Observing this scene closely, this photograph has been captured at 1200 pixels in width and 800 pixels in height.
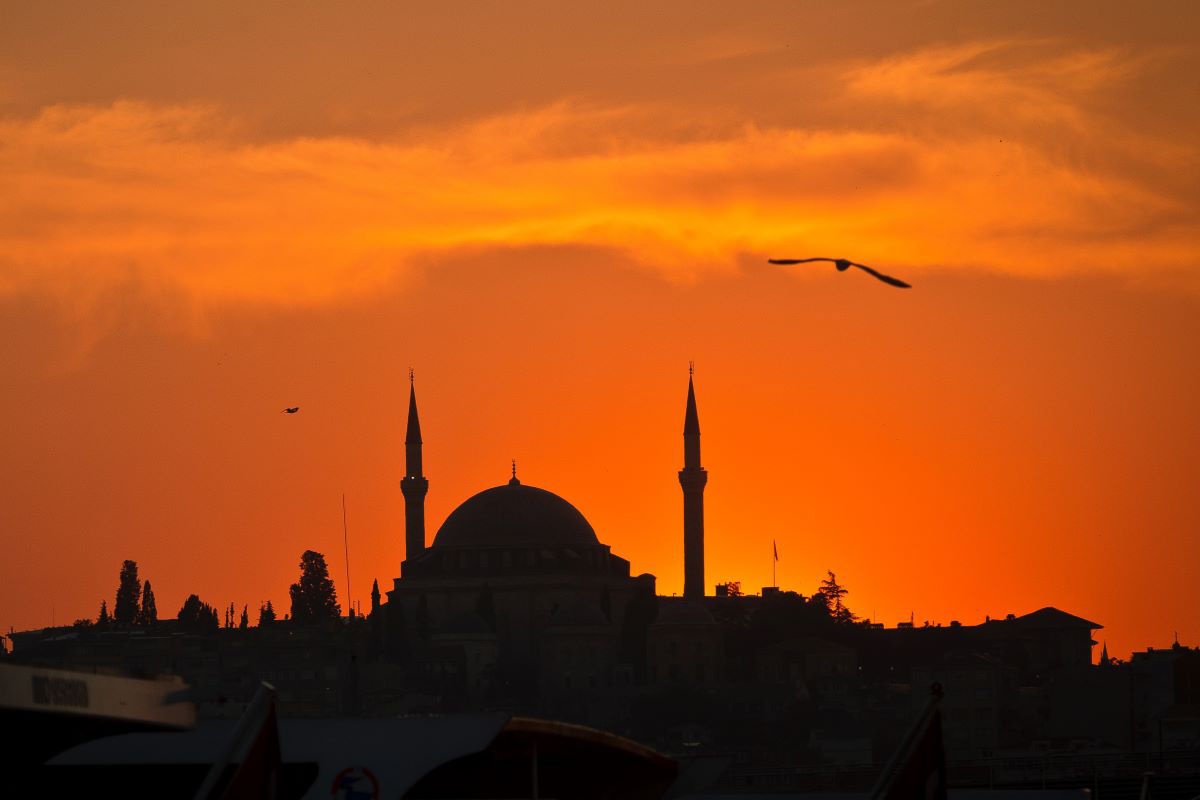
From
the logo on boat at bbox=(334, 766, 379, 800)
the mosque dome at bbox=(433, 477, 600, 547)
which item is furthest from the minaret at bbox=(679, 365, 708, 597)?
the logo on boat at bbox=(334, 766, 379, 800)

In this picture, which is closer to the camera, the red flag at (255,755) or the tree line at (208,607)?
the red flag at (255,755)

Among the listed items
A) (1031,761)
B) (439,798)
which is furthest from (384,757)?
(1031,761)

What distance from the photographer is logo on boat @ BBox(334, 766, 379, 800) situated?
69.5 feet

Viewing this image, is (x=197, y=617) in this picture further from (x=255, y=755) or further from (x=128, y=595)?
(x=255, y=755)

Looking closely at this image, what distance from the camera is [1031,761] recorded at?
72.7m

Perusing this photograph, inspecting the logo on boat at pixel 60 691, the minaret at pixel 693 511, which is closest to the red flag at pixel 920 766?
the logo on boat at pixel 60 691

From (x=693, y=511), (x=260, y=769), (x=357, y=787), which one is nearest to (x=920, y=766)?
(x=260, y=769)

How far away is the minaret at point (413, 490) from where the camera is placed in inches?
5256

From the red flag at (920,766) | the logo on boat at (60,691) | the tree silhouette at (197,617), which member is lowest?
the red flag at (920,766)

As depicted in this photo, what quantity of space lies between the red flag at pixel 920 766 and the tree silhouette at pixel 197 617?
120 meters

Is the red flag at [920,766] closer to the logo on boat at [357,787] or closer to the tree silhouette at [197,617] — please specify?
the logo on boat at [357,787]

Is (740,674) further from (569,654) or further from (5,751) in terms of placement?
(5,751)

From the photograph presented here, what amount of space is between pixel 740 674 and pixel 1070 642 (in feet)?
50.8

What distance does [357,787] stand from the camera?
21172 millimetres
